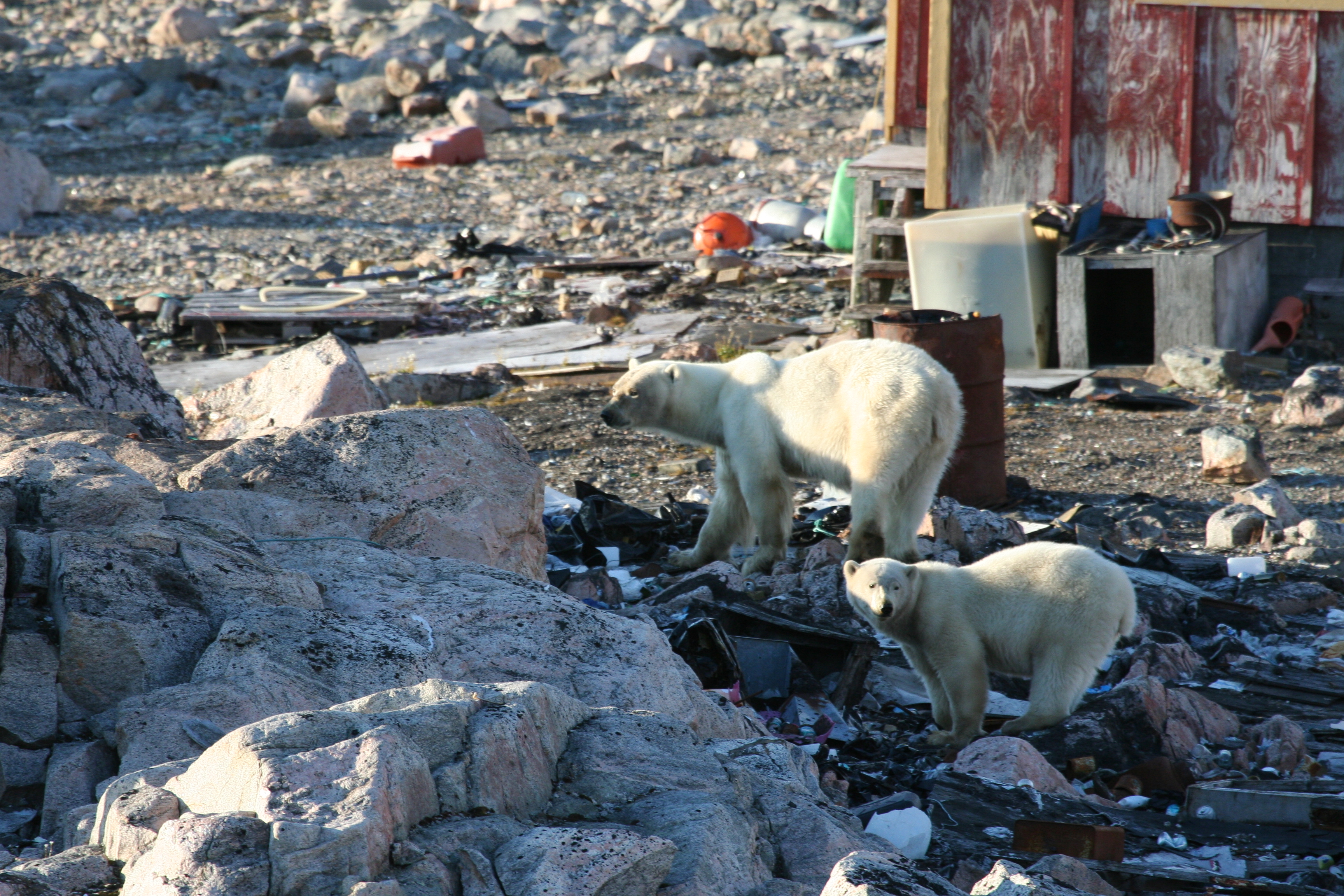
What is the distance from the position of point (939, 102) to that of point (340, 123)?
14.8 metres

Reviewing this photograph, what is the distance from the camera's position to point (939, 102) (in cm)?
1059

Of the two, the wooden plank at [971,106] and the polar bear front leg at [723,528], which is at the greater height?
the wooden plank at [971,106]

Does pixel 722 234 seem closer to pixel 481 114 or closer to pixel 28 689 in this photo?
pixel 481 114

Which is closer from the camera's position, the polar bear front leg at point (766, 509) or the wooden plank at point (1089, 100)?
the polar bear front leg at point (766, 509)

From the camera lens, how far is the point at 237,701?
3209 mm

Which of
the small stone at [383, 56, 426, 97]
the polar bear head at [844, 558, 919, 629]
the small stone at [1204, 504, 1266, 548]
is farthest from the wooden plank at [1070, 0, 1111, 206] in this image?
the small stone at [383, 56, 426, 97]

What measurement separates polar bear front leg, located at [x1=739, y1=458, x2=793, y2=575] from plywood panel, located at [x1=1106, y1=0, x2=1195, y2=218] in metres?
5.36

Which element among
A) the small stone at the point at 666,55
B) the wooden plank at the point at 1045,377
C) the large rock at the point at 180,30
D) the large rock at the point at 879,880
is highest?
the large rock at the point at 180,30

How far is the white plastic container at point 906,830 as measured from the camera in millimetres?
3535

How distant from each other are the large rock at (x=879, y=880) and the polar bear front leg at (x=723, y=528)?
4110 mm

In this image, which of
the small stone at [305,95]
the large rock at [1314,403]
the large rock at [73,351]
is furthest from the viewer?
the small stone at [305,95]

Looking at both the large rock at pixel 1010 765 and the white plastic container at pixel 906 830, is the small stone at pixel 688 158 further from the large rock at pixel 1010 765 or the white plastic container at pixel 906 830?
the white plastic container at pixel 906 830

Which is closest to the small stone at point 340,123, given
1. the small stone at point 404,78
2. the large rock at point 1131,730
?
the small stone at point 404,78

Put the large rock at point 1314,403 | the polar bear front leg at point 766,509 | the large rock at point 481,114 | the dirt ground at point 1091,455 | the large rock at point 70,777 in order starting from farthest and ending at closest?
the large rock at point 481,114 → the large rock at point 1314,403 → the dirt ground at point 1091,455 → the polar bear front leg at point 766,509 → the large rock at point 70,777
